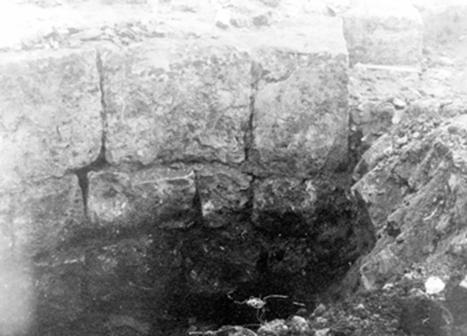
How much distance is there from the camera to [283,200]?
4.45 metres

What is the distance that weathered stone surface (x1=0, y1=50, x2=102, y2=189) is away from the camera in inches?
151

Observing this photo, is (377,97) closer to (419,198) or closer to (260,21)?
(260,21)

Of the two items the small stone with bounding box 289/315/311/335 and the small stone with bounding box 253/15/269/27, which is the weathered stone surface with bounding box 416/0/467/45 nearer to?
the small stone with bounding box 253/15/269/27

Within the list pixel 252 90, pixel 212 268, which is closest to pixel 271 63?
pixel 252 90

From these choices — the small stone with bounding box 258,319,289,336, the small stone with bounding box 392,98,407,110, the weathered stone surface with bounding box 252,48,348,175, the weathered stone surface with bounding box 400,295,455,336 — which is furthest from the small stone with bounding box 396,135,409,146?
the small stone with bounding box 258,319,289,336

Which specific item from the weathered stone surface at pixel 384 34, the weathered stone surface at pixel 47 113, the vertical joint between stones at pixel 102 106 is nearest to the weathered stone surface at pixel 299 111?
the weathered stone surface at pixel 384 34

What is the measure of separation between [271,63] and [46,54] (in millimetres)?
1429

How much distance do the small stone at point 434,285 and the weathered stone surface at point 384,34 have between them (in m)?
2.65

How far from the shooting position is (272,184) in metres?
4.42

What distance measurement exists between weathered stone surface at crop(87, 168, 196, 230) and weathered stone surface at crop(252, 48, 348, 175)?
0.57 metres

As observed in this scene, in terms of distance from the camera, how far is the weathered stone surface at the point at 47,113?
151 inches

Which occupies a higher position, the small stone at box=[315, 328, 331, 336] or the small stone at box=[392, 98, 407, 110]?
the small stone at box=[392, 98, 407, 110]

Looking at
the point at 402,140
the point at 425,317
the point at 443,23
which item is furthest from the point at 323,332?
the point at 443,23

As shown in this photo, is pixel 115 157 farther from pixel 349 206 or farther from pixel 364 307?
pixel 364 307
